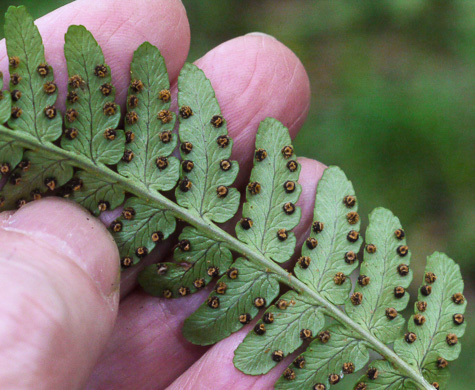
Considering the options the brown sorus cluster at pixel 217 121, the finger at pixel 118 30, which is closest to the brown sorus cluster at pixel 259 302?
the brown sorus cluster at pixel 217 121

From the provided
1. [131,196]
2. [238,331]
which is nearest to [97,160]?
[131,196]

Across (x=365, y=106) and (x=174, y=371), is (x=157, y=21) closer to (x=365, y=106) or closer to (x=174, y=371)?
(x=174, y=371)

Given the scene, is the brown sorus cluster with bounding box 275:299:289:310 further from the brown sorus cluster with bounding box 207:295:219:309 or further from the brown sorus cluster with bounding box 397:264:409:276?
the brown sorus cluster with bounding box 397:264:409:276

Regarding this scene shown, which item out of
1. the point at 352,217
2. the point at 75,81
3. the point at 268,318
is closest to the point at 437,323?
the point at 352,217

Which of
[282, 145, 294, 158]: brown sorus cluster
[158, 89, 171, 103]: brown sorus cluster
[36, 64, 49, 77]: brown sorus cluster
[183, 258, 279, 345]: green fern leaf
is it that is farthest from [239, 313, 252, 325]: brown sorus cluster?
[36, 64, 49, 77]: brown sorus cluster

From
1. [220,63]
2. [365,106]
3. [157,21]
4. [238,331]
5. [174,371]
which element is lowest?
[174,371]

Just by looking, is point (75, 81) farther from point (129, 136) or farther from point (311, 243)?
point (311, 243)

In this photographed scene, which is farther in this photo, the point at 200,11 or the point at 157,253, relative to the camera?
the point at 200,11

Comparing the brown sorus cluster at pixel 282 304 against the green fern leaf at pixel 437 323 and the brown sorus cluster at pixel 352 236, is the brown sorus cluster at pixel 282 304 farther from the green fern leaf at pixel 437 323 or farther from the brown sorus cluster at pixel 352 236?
the green fern leaf at pixel 437 323
